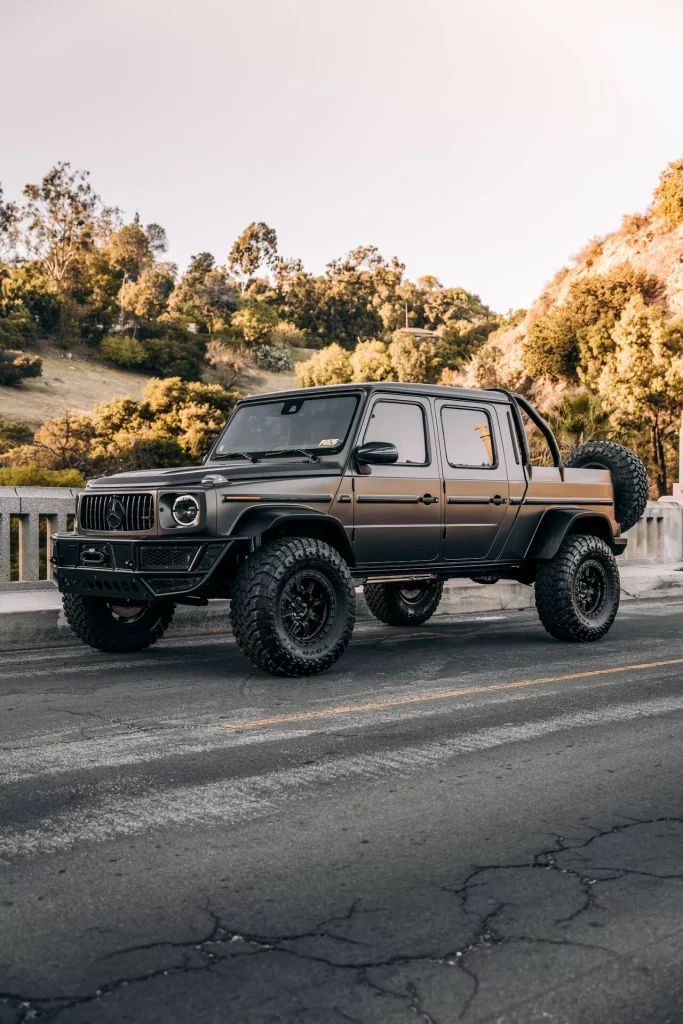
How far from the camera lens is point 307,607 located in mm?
8258

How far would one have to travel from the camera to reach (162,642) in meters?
10.6

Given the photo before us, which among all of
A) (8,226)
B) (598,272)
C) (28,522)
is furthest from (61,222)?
(28,522)

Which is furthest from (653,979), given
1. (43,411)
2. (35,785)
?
(43,411)

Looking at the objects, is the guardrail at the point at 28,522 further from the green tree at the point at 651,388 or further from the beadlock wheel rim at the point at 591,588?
the green tree at the point at 651,388

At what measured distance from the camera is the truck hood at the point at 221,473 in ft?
27.0

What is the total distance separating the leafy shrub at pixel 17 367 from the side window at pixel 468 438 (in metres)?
65.7

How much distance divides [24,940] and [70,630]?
734 cm

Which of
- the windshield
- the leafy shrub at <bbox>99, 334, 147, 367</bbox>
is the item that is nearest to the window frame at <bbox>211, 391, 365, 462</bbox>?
the windshield

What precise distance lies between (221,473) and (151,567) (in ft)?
2.88

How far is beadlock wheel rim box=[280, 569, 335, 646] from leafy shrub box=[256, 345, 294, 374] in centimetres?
8181

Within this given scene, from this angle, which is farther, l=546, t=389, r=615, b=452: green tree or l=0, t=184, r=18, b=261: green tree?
l=0, t=184, r=18, b=261: green tree

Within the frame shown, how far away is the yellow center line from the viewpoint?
6.59m

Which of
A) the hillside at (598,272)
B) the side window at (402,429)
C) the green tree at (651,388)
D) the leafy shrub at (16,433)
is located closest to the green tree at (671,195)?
the hillside at (598,272)

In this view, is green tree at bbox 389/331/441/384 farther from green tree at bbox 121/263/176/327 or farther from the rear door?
the rear door
